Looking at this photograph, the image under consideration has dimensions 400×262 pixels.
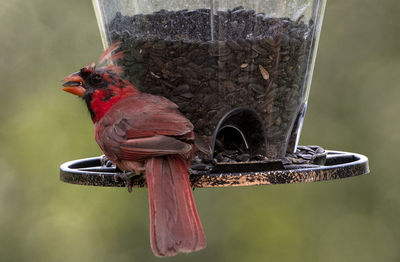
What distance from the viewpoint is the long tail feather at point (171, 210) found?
327 centimetres

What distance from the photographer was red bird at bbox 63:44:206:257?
3.30m

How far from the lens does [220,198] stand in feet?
21.1

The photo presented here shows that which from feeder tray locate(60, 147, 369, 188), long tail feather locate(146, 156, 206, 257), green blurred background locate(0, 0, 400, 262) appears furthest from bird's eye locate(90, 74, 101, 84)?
green blurred background locate(0, 0, 400, 262)

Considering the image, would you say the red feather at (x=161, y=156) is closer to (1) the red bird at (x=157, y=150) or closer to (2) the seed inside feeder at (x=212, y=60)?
(1) the red bird at (x=157, y=150)

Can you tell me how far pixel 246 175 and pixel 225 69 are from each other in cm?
60

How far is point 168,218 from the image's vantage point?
3.36 m

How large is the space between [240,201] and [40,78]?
185 centimetres

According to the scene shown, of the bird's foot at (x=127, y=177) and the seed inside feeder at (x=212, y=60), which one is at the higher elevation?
the seed inside feeder at (x=212, y=60)

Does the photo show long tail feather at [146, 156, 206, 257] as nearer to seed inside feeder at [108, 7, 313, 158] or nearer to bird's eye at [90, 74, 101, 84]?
seed inside feeder at [108, 7, 313, 158]

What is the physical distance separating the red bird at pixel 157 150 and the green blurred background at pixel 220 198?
2.52m

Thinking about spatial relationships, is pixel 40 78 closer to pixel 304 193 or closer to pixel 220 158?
pixel 304 193

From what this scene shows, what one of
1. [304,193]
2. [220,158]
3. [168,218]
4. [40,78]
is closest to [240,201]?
[304,193]

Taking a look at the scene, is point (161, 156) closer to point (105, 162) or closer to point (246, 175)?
point (246, 175)

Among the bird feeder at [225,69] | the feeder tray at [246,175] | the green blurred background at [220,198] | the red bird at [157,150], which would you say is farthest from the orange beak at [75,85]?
the green blurred background at [220,198]
